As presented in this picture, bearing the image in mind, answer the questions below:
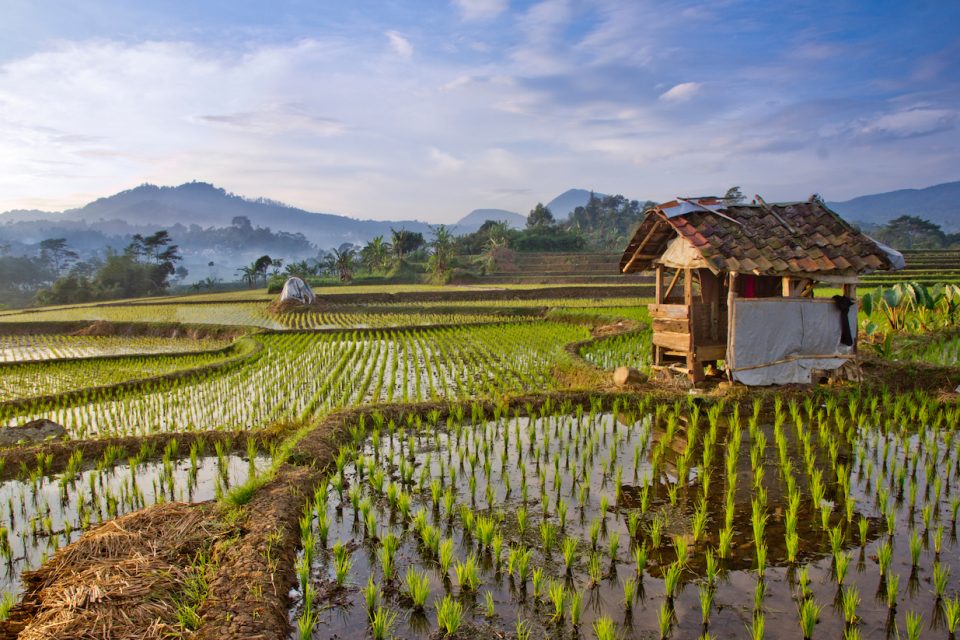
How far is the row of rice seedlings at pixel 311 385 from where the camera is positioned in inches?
314

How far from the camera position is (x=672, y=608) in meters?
3.13

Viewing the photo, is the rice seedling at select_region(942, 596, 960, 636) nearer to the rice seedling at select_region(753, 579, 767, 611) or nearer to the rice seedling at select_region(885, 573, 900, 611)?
the rice seedling at select_region(885, 573, 900, 611)

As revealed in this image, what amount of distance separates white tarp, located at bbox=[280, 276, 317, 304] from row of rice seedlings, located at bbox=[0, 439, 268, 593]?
66.7ft

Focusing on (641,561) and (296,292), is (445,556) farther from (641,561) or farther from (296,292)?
(296,292)

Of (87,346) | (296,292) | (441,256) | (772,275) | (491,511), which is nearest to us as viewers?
(491,511)

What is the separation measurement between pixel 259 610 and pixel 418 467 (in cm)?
257

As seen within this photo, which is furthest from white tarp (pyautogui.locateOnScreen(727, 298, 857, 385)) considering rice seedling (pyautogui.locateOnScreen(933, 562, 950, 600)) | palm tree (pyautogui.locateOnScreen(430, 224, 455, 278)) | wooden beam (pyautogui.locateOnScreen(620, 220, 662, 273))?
palm tree (pyautogui.locateOnScreen(430, 224, 455, 278))

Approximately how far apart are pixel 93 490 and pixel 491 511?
11.7 feet

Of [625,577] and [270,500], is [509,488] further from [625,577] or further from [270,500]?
[270,500]

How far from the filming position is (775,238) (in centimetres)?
769

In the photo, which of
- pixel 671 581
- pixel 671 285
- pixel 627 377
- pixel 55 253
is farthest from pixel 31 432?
pixel 55 253

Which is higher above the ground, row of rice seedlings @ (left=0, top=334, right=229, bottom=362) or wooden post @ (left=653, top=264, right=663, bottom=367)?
wooden post @ (left=653, top=264, right=663, bottom=367)

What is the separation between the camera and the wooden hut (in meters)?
7.42

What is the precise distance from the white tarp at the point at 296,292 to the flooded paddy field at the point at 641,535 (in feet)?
68.4
